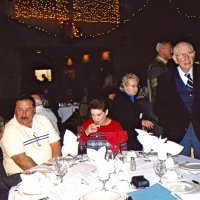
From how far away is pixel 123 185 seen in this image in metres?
2.33

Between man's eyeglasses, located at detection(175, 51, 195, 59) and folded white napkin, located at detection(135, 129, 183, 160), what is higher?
man's eyeglasses, located at detection(175, 51, 195, 59)

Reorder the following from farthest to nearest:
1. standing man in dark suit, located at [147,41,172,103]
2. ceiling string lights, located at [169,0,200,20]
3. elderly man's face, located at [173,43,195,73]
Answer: ceiling string lights, located at [169,0,200,20]
standing man in dark suit, located at [147,41,172,103]
elderly man's face, located at [173,43,195,73]

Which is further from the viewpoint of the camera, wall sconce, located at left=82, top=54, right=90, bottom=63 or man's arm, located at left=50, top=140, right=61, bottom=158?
wall sconce, located at left=82, top=54, right=90, bottom=63

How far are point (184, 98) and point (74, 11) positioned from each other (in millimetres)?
8564

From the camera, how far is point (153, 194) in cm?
221

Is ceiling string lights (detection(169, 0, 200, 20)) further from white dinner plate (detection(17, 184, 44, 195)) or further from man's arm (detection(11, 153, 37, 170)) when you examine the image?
white dinner plate (detection(17, 184, 44, 195))

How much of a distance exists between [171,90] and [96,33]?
379 inches

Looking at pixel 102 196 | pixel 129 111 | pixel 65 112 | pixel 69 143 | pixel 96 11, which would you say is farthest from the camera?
pixel 96 11


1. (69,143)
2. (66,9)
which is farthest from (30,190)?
(66,9)

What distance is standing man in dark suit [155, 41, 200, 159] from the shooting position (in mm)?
3873

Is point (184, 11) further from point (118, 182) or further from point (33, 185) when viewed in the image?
point (33, 185)

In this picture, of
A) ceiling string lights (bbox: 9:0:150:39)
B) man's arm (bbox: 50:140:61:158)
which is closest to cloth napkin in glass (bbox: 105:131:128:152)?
man's arm (bbox: 50:140:61:158)

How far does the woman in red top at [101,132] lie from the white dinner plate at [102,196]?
0.98m

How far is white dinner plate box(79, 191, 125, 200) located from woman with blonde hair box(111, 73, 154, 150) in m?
2.15
